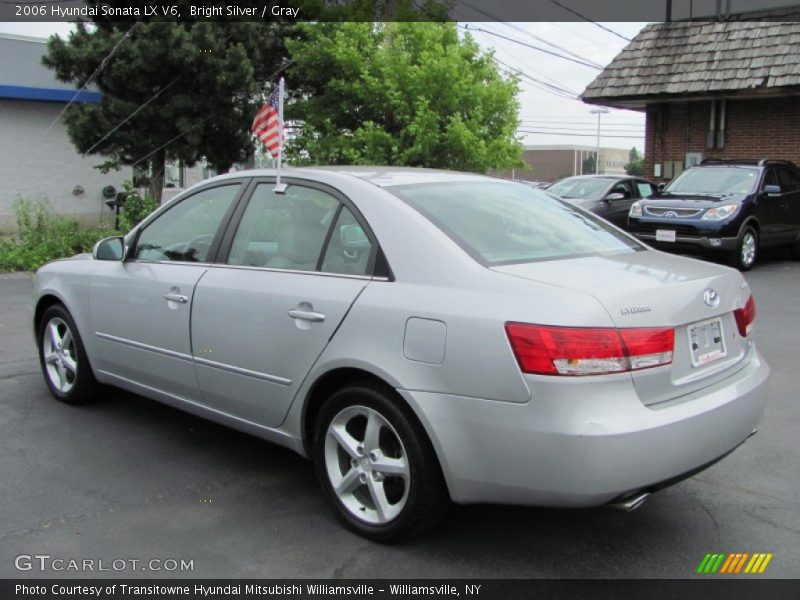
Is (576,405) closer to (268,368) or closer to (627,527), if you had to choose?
(627,527)

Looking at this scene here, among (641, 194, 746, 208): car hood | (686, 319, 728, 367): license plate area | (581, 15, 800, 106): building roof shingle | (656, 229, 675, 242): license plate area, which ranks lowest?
(656, 229, 675, 242): license plate area

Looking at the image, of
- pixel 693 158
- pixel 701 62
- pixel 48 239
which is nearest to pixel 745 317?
pixel 48 239

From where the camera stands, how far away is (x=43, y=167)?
18766 millimetres

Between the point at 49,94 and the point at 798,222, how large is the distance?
15942mm

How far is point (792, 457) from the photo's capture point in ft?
14.6

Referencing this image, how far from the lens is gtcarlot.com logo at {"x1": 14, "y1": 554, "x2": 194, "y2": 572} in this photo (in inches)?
125

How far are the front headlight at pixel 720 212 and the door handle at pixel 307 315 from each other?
10062mm

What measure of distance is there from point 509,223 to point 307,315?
1.05 m

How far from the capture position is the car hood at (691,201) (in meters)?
12.4

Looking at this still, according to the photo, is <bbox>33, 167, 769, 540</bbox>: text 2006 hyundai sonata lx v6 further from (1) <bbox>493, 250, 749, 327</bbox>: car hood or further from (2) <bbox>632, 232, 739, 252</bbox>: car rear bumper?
(2) <bbox>632, 232, 739, 252</bbox>: car rear bumper

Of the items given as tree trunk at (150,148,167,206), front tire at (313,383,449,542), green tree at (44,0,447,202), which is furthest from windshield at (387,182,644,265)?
tree trunk at (150,148,167,206)

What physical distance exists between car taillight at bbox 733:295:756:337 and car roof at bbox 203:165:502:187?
4.81 feet

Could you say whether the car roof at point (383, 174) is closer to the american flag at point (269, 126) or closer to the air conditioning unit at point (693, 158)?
the american flag at point (269, 126)

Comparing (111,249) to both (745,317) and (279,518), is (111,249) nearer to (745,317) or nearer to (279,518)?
(279,518)
